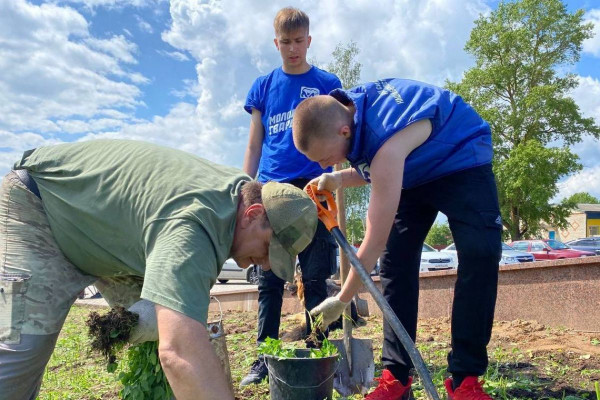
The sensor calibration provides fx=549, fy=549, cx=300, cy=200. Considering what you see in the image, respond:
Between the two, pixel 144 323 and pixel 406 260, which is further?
pixel 406 260

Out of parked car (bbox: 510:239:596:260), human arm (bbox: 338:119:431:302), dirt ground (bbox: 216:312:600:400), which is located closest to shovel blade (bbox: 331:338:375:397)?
dirt ground (bbox: 216:312:600:400)

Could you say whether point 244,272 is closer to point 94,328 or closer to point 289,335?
point 289,335

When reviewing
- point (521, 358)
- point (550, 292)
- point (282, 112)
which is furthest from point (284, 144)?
point (550, 292)

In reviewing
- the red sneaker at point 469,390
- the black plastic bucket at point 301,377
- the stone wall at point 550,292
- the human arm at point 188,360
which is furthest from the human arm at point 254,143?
the stone wall at point 550,292

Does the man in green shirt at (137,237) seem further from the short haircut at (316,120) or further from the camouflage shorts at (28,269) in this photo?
the short haircut at (316,120)

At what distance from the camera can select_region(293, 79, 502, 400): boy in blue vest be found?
2441 mm

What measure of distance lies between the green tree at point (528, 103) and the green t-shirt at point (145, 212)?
87.3 feet

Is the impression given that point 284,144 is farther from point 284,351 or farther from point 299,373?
point 299,373

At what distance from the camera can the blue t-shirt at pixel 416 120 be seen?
97.1 inches

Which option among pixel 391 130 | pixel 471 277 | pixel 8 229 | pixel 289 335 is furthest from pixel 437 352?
pixel 8 229

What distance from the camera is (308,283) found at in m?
3.59

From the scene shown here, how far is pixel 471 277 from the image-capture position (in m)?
2.57

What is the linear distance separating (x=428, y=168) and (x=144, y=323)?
4.81 feet

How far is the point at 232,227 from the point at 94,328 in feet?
2.86
